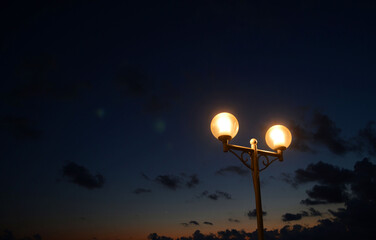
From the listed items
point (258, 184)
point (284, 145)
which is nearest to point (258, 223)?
point (258, 184)

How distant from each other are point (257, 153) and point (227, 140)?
34.3 inches

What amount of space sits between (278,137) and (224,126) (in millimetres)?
1512

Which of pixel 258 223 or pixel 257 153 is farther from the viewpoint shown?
pixel 257 153

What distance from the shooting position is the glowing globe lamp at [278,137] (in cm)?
599

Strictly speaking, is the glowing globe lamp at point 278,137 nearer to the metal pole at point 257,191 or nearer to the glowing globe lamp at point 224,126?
the metal pole at point 257,191

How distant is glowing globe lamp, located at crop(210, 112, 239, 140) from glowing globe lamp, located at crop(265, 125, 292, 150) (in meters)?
1.05

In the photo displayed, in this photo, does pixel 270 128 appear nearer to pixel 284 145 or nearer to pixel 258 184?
pixel 284 145

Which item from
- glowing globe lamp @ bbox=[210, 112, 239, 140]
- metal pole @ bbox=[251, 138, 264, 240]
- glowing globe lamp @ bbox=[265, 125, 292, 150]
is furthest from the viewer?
glowing globe lamp @ bbox=[265, 125, 292, 150]

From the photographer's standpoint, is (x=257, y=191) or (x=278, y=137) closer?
(x=257, y=191)

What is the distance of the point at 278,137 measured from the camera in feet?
19.7

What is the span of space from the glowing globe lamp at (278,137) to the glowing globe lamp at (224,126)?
1.05 m

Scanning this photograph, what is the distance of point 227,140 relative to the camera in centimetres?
547

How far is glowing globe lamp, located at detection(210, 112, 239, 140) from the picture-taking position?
5441 mm

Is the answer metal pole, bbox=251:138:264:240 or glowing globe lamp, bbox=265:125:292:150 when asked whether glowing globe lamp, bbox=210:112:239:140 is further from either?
glowing globe lamp, bbox=265:125:292:150
